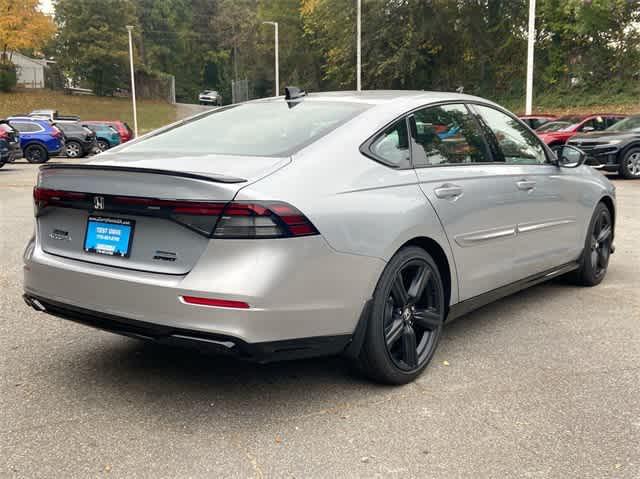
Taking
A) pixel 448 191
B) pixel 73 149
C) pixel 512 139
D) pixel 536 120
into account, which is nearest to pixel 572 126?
pixel 536 120

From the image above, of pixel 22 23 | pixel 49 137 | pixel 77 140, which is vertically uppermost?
pixel 22 23

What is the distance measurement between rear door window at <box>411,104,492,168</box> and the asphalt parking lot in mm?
1174

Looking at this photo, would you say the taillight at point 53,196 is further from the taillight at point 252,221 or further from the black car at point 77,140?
the black car at point 77,140

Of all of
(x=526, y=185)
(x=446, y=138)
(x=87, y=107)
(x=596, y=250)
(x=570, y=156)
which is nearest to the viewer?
(x=446, y=138)

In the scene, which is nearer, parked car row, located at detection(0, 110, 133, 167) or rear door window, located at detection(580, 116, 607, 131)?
rear door window, located at detection(580, 116, 607, 131)

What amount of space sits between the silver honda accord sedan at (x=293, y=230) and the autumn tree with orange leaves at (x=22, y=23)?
53.4 meters

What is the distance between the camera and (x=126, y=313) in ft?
10.1

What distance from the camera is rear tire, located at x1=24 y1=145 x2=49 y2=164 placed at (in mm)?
23547

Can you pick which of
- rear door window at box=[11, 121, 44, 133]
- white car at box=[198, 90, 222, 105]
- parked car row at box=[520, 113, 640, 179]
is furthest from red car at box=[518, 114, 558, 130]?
white car at box=[198, 90, 222, 105]

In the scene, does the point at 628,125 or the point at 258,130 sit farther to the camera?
the point at 628,125

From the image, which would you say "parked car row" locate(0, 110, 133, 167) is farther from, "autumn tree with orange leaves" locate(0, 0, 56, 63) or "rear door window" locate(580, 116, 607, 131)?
"autumn tree with orange leaves" locate(0, 0, 56, 63)

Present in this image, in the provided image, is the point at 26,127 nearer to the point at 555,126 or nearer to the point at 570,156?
the point at 555,126

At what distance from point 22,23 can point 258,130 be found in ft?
180

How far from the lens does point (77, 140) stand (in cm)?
2684
